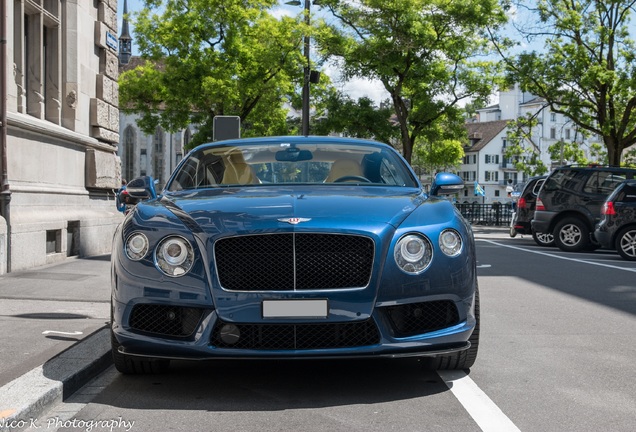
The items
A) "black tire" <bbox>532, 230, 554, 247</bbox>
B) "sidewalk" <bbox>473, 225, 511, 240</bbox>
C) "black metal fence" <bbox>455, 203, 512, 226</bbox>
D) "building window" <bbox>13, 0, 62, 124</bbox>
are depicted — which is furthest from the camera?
"black metal fence" <bbox>455, 203, 512, 226</bbox>

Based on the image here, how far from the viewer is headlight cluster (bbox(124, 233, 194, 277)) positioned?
15.9 feet

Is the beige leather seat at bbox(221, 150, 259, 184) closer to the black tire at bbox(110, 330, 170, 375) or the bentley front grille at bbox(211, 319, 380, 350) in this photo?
the black tire at bbox(110, 330, 170, 375)

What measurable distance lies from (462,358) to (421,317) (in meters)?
0.71

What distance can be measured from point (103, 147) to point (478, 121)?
399ft

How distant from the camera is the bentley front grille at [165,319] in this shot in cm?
484

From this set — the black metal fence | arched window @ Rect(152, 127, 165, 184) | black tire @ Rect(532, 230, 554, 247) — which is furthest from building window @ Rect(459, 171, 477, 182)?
black tire @ Rect(532, 230, 554, 247)

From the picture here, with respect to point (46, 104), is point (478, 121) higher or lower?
higher

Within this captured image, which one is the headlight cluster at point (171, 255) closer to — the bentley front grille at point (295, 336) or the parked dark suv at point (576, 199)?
the bentley front grille at point (295, 336)

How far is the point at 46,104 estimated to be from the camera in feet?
47.9

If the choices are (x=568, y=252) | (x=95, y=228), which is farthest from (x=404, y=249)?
(x=568, y=252)

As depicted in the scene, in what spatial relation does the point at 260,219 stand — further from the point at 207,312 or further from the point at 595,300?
the point at 595,300

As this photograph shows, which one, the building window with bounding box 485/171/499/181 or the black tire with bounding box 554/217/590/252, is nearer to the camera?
the black tire with bounding box 554/217/590/252

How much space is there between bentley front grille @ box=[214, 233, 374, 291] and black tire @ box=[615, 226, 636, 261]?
13.7 metres

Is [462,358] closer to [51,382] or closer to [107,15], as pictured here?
[51,382]
